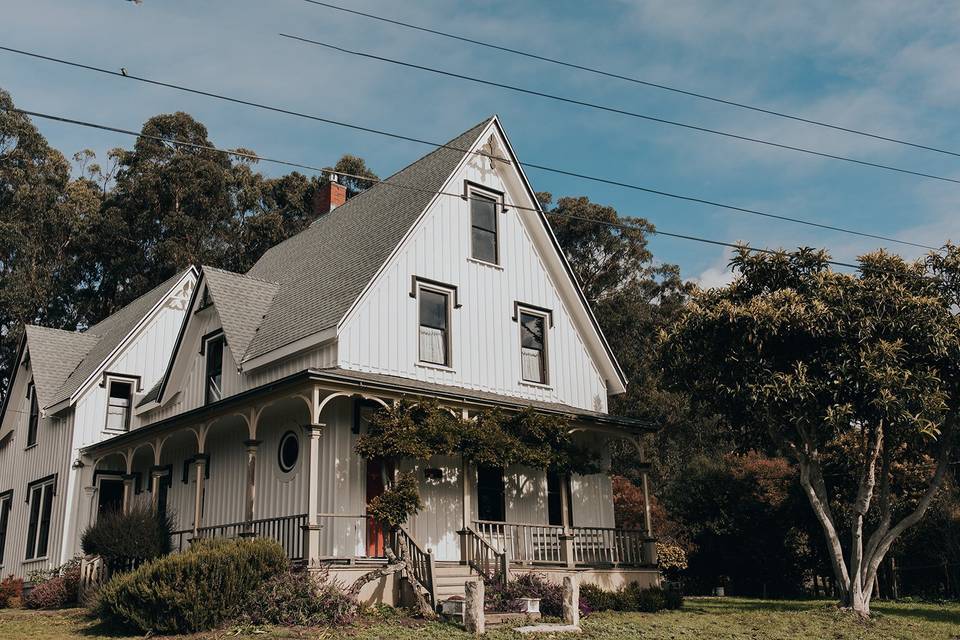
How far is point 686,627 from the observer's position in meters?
16.1

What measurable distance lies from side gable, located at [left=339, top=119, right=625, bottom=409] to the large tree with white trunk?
3.80 m

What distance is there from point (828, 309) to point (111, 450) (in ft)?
59.9

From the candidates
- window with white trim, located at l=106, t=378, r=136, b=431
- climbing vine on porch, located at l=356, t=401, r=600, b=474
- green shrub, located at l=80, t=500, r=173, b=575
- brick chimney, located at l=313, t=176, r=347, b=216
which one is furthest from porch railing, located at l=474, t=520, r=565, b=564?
brick chimney, located at l=313, t=176, r=347, b=216

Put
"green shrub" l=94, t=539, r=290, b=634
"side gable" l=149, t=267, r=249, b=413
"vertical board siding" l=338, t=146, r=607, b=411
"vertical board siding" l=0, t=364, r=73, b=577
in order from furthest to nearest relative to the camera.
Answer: "vertical board siding" l=0, t=364, r=73, b=577, "side gable" l=149, t=267, r=249, b=413, "vertical board siding" l=338, t=146, r=607, b=411, "green shrub" l=94, t=539, r=290, b=634

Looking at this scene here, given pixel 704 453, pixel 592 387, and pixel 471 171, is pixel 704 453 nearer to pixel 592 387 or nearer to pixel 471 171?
pixel 592 387

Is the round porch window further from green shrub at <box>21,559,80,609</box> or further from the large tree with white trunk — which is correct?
the large tree with white trunk

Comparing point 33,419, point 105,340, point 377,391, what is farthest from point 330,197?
point 377,391

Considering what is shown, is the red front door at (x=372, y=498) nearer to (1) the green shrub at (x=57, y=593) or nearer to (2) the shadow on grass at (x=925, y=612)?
(1) the green shrub at (x=57, y=593)

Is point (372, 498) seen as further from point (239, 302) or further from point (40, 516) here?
point (40, 516)

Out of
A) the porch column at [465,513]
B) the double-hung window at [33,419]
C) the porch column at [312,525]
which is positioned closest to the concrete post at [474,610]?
the porch column at [312,525]

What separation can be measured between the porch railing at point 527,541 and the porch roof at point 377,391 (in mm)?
2605

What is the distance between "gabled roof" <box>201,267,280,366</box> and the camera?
22406mm

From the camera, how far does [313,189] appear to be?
5375cm

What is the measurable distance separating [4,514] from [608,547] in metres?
21.0
